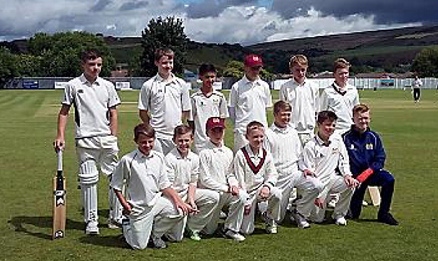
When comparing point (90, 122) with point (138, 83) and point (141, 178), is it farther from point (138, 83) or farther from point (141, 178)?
point (138, 83)

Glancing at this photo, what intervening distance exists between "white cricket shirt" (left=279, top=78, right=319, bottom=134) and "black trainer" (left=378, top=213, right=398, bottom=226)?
1.38m

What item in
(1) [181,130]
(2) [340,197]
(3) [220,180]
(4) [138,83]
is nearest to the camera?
(1) [181,130]

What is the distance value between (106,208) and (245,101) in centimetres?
246

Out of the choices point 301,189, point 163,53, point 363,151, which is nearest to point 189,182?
point 301,189

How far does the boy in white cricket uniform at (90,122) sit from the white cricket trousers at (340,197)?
2.49 metres

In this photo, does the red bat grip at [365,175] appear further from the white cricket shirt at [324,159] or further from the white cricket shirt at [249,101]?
the white cricket shirt at [249,101]

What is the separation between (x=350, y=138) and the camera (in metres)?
8.52

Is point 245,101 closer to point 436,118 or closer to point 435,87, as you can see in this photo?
point 436,118

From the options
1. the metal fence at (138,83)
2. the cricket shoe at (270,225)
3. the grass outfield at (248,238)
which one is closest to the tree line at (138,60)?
the metal fence at (138,83)

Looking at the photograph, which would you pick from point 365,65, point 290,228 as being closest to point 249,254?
point 290,228

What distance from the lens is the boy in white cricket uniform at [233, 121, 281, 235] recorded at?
7559 mm

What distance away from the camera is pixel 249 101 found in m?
8.35

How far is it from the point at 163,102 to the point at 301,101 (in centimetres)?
182

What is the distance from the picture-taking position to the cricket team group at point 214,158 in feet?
23.4
